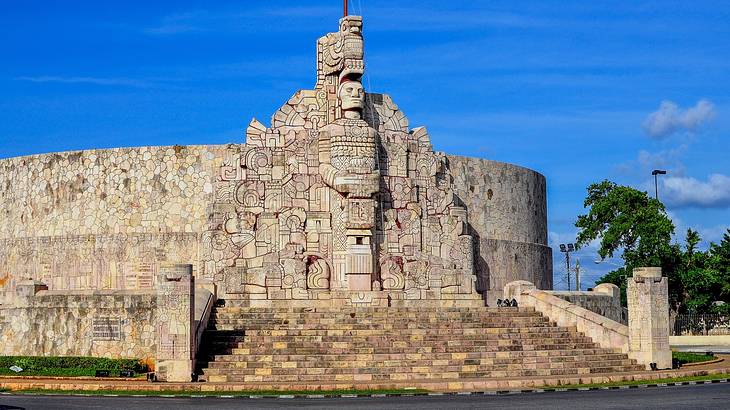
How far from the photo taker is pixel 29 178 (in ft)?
126

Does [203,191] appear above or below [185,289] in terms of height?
above

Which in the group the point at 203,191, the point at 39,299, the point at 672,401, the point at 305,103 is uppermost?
the point at 305,103

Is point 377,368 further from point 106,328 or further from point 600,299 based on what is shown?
point 600,299

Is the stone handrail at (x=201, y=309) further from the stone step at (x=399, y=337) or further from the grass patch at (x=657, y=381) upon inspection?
the grass patch at (x=657, y=381)

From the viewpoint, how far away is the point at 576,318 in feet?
94.8

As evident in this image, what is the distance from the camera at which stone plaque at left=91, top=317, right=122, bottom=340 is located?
27.5 m

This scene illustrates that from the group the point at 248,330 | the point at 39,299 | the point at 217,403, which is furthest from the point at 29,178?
the point at 217,403

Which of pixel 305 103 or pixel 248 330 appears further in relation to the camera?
pixel 305 103

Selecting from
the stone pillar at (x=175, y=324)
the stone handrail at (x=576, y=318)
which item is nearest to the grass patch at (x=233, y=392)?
the stone pillar at (x=175, y=324)

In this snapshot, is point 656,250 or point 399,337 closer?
point 399,337

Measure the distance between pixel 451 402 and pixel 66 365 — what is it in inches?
425

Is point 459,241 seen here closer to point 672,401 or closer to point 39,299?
point 39,299

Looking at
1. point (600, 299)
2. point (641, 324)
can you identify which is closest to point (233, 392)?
point (641, 324)

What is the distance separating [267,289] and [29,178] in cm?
1194
